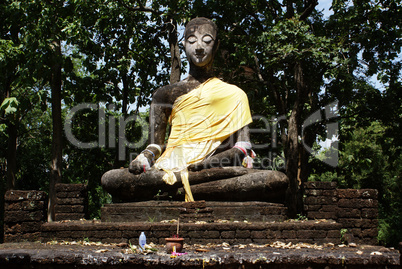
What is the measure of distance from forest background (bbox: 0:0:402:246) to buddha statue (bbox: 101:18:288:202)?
334 centimetres

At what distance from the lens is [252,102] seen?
13.6m

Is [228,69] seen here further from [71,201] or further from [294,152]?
[71,201]

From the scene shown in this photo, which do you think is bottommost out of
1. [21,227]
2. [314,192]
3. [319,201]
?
[21,227]

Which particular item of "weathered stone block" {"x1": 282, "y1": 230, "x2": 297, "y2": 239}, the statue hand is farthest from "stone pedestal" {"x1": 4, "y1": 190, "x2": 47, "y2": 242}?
"weathered stone block" {"x1": 282, "y1": 230, "x2": 297, "y2": 239}

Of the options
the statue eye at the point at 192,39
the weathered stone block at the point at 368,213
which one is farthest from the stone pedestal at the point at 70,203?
the weathered stone block at the point at 368,213

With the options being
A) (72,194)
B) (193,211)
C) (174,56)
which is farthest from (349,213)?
(174,56)

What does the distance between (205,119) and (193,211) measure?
1935 millimetres

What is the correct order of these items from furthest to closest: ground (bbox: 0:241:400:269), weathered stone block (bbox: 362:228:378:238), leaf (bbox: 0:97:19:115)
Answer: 1. leaf (bbox: 0:97:19:115)
2. weathered stone block (bbox: 362:228:378:238)
3. ground (bbox: 0:241:400:269)

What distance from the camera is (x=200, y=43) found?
28.8 feet

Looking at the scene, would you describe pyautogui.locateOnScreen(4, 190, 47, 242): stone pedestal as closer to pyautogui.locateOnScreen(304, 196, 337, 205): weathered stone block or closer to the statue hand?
the statue hand

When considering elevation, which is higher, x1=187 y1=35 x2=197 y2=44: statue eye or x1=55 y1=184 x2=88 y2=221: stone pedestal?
x1=187 y1=35 x2=197 y2=44: statue eye

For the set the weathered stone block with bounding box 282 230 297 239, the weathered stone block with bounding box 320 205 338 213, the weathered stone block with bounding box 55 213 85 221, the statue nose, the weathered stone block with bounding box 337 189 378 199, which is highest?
the statue nose

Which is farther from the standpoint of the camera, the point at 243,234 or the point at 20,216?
the point at 20,216

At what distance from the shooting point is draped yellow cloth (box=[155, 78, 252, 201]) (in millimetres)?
8375
